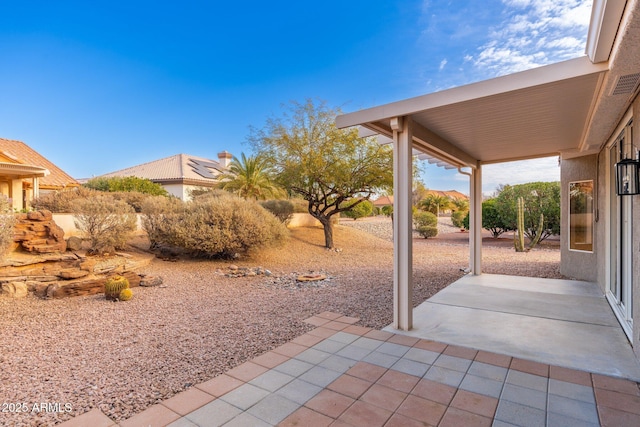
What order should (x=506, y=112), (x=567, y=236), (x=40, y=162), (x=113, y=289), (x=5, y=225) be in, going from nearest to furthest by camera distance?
(x=506, y=112) < (x=113, y=289) < (x=5, y=225) < (x=567, y=236) < (x=40, y=162)

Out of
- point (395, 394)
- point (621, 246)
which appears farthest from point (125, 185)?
point (621, 246)

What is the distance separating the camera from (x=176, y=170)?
2456cm

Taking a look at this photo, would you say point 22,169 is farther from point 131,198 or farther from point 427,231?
point 427,231

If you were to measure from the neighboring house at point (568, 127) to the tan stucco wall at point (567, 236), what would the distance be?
45 millimetres

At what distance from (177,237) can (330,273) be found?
4416 mm

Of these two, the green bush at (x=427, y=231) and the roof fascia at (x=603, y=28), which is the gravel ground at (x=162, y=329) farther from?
the green bush at (x=427, y=231)

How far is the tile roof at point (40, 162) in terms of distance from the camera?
59.2 ft

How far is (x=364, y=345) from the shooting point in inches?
148

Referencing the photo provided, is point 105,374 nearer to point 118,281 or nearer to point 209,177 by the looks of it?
point 118,281

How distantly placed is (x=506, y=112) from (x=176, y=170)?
24756 mm

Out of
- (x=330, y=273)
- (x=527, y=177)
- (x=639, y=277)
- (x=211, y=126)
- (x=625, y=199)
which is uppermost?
(x=211, y=126)

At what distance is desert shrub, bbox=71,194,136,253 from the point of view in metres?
7.88

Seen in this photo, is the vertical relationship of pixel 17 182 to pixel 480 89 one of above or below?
above

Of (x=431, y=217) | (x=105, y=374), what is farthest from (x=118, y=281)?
(x=431, y=217)
